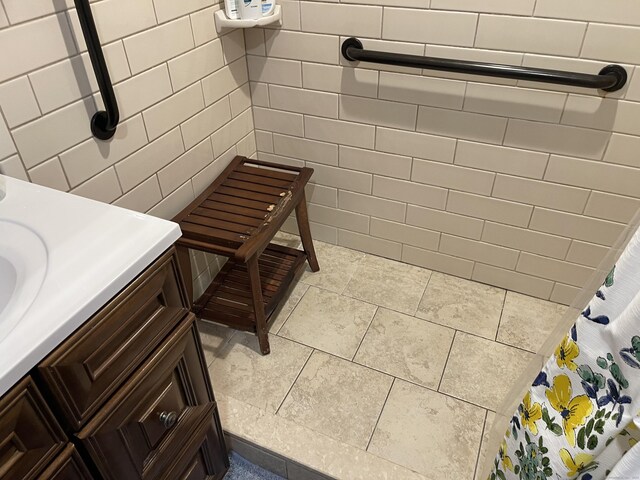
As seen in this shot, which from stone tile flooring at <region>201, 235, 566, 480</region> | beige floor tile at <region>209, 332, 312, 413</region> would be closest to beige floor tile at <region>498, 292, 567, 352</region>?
stone tile flooring at <region>201, 235, 566, 480</region>

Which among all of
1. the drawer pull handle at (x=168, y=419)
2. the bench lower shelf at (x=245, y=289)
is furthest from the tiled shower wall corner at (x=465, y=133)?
the drawer pull handle at (x=168, y=419)

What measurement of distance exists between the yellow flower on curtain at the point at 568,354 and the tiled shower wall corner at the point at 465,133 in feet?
2.82

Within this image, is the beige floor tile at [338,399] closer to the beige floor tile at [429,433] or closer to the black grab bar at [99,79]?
the beige floor tile at [429,433]

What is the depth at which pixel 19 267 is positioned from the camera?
73cm

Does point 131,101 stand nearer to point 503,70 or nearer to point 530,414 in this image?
point 503,70

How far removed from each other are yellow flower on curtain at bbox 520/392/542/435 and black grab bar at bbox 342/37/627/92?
2.74ft

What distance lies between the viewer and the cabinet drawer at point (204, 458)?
102cm

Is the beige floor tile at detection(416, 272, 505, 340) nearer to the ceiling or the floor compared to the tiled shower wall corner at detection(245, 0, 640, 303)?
nearer to the floor

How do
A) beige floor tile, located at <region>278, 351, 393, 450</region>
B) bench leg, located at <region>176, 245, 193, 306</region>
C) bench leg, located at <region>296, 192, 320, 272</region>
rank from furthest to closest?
bench leg, located at <region>296, 192, 320, 272</region>, bench leg, located at <region>176, 245, 193, 306</region>, beige floor tile, located at <region>278, 351, 393, 450</region>

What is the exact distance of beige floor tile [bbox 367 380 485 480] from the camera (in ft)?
4.07

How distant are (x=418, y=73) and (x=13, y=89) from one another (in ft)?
3.43

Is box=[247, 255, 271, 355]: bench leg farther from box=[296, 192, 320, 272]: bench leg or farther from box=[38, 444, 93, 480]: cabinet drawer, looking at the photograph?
box=[38, 444, 93, 480]: cabinet drawer

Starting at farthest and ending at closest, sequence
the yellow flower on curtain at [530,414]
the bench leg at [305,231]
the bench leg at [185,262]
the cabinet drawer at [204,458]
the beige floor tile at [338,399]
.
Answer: the bench leg at [305,231], the bench leg at [185,262], the beige floor tile at [338,399], the cabinet drawer at [204,458], the yellow flower on curtain at [530,414]

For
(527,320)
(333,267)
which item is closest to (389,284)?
(333,267)
